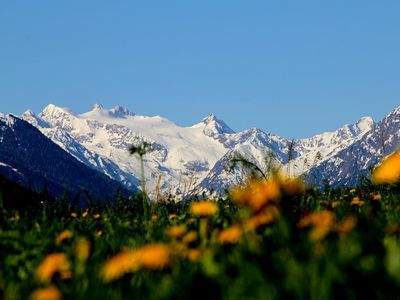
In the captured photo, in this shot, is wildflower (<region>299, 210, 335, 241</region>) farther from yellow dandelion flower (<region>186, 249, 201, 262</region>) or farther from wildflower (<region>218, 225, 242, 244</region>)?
yellow dandelion flower (<region>186, 249, 201, 262</region>)

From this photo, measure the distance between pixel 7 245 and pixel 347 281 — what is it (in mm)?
3788

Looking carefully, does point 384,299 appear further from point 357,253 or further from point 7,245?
point 7,245

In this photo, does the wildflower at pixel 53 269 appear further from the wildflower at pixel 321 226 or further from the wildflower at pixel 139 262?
the wildflower at pixel 321 226

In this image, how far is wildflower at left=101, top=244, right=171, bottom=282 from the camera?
3354 mm

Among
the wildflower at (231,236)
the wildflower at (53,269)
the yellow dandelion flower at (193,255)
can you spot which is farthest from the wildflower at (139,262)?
the wildflower at (231,236)

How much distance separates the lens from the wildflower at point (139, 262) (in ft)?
11.0

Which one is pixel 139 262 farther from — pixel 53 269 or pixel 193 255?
pixel 53 269

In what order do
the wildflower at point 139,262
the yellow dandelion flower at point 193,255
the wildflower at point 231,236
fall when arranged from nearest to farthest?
the wildflower at point 139,262 < the yellow dandelion flower at point 193,255 < the wildflower at point 231,236

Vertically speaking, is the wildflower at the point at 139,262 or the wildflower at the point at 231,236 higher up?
the wildflower at the point at 231,236

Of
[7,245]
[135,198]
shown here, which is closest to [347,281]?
[7,245]

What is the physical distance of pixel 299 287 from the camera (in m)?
2.51

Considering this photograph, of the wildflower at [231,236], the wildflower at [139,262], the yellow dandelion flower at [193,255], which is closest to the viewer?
the wildflower at [139,262]

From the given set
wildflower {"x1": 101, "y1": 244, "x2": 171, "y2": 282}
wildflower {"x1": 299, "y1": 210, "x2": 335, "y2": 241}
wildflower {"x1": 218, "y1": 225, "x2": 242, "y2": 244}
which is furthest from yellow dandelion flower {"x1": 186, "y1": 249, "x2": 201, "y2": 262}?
wildflower {"x1": 299, "y1": 210, "x2": 335, "y2": 241}

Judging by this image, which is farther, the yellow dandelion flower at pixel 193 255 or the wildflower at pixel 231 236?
the wildflower at pixel 231 236
